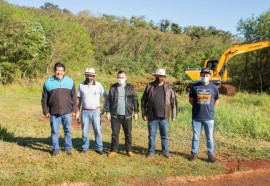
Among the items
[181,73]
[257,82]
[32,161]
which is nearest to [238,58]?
[257,82]

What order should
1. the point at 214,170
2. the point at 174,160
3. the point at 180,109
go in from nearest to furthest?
the point at 214,170 → the point at 174,160 → the point at 180,109

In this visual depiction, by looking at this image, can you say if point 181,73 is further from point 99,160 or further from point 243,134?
point 99,160

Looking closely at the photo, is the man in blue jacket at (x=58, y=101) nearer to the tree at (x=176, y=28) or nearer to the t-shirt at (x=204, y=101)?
the t-shirt at (x=204, y=101)

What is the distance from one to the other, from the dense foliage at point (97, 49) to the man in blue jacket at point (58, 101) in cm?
1280

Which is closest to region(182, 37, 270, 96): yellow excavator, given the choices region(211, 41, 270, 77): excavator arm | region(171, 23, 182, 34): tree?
region(211, 41, 270, 77): excavator arm

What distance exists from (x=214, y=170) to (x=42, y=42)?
15651 millimetres

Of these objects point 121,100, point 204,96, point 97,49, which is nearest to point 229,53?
point 204,96

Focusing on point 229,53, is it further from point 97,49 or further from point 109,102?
point 97,49

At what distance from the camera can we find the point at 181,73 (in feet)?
90.1

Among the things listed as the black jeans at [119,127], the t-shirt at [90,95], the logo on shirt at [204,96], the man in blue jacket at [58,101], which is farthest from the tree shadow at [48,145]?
the logo on shirt at [204,96]

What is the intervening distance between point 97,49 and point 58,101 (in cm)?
2795

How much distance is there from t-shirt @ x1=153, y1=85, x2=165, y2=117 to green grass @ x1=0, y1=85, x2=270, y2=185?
0.94 metres

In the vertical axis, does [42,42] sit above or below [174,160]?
above

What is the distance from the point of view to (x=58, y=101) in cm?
659
